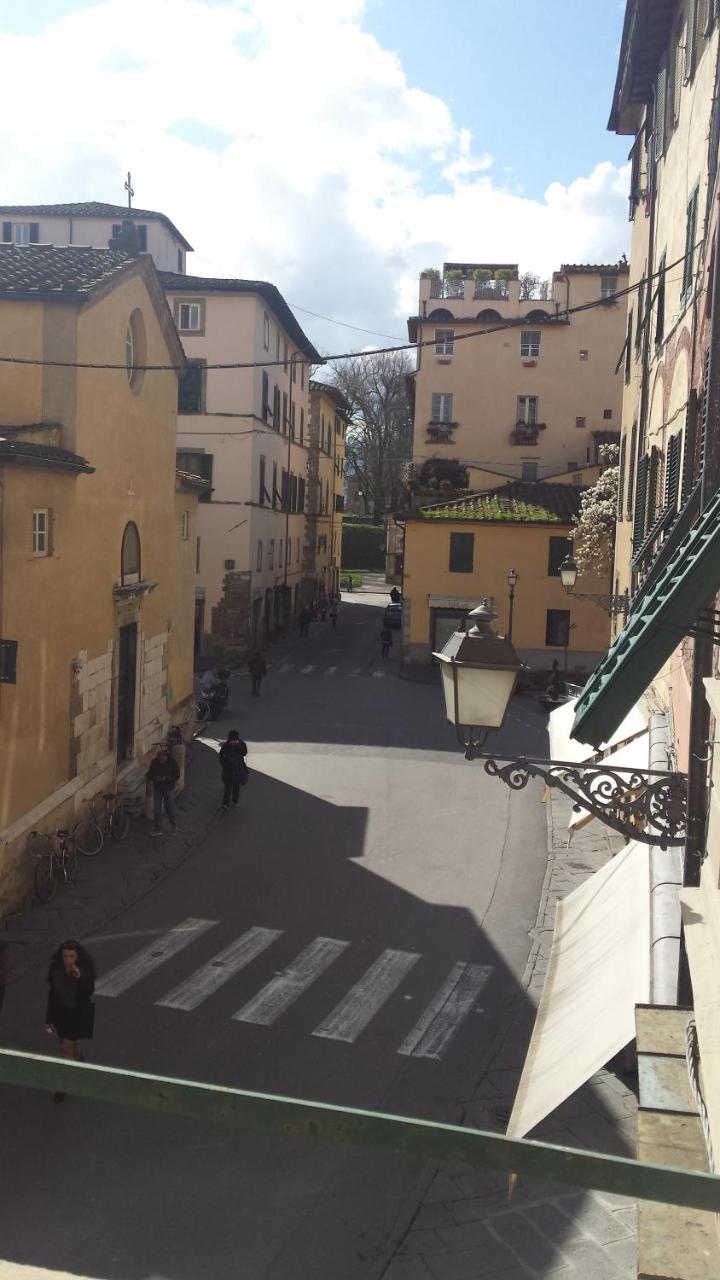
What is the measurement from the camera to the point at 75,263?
1742 cm

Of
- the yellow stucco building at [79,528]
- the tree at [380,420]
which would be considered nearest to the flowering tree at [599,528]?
Answer: the yellow stucco building at [79,528]

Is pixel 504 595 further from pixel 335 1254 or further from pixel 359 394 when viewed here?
pixel 359 394

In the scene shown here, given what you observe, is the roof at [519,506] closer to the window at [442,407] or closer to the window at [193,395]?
the window at [442,407]

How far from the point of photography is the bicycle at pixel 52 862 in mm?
14219

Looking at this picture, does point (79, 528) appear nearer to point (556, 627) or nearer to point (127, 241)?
point (127, 241)

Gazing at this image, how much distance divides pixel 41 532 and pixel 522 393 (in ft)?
121

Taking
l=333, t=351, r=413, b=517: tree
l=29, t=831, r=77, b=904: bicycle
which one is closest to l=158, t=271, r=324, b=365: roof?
l=29, t=831, r=77, b=904: bicycle

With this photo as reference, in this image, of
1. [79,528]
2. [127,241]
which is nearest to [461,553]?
[127,241]

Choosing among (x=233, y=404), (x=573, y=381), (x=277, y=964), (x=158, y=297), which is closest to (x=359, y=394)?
(x=573, y=381)

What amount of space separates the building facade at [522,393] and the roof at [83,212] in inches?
467

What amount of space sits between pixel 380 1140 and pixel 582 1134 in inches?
299

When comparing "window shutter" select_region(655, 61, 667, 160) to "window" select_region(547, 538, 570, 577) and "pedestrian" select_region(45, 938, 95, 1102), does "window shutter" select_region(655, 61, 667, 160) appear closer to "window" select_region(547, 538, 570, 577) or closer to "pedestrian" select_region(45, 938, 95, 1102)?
"pedestrian" select_region(45, 938, 95, 1102)

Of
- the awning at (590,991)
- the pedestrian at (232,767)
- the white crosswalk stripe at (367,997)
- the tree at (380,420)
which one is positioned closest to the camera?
the awning at (590,991)

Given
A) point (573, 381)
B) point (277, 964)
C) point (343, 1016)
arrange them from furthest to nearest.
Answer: point (573, 381)
point (277, 964)
point (343, 1016)
